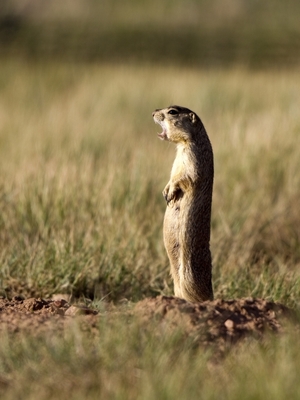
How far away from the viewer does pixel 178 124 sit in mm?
3840

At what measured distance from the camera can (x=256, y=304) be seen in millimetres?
3520

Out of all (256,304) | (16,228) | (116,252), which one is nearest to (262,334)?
(256,304)

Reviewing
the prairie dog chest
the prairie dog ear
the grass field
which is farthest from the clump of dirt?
the prairie dog ear

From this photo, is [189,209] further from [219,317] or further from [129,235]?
[129,235]

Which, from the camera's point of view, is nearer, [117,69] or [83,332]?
[83,332]

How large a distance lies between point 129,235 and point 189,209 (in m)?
1.73

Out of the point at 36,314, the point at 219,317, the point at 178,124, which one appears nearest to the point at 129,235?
the point at 178,124

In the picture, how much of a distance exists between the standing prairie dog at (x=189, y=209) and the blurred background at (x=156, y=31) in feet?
51.8

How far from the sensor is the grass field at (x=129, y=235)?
8.73 feet

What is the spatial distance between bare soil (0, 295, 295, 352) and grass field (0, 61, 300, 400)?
0.13 m

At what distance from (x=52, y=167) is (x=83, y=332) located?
12.5ft

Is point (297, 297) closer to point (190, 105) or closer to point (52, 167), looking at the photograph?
point (52, 167)

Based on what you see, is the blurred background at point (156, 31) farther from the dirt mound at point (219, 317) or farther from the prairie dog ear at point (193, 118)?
the dirt mound at point (219, 317)

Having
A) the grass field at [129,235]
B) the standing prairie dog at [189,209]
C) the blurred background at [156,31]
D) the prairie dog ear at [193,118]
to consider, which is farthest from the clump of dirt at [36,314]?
the blurred background at [156,31]
